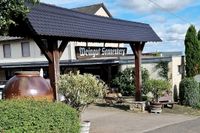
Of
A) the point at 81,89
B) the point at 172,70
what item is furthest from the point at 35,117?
the point at 172,70

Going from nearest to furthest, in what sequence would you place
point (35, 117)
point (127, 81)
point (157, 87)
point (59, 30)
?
point (35, 117) → point (59, 30) → point (157, 87) → point (127, 81)

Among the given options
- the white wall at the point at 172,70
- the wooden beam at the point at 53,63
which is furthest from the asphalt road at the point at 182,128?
the white wall at the point at 172,70

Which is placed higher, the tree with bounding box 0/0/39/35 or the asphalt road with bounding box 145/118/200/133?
the tree with bounding box 0/0/39/35

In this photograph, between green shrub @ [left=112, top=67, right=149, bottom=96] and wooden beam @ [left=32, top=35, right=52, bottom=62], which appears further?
green shrub @ [left=112, top=67, right=149, bottom=96]

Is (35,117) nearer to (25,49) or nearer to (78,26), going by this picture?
(78,26)

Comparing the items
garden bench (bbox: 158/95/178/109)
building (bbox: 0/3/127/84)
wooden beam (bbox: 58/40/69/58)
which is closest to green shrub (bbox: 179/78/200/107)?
garden bench (bbox: 158/95/178/109)

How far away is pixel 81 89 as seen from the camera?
12.4 m

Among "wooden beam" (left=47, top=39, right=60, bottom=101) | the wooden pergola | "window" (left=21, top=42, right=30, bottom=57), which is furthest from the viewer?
"window" (left=21, top=42, right=30, bottom=57)

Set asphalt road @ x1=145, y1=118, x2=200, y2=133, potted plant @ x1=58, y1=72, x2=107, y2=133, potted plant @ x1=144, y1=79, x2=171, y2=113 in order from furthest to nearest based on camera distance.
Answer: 1. potted plant @ x1=144, y1=79, x2=171, y2=113
2. asphalt road @ x1=145, y1=118, x2=200, y2=133
3. potted plant @ x1=58, y1=72, x2=107, y2=133

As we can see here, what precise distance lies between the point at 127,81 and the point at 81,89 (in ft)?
52.6

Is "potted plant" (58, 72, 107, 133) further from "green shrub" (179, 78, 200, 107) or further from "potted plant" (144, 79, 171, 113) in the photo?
"green shrub" (179, 78, 200, 107)

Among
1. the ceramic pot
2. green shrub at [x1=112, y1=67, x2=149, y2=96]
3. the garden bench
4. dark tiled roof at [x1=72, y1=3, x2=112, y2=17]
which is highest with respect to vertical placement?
dark tiled roof at [x1=72, y1=3, x2=112, y2=17]

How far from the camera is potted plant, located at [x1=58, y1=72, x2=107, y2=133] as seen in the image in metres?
12.4

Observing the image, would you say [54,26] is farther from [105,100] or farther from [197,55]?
[197,55]
